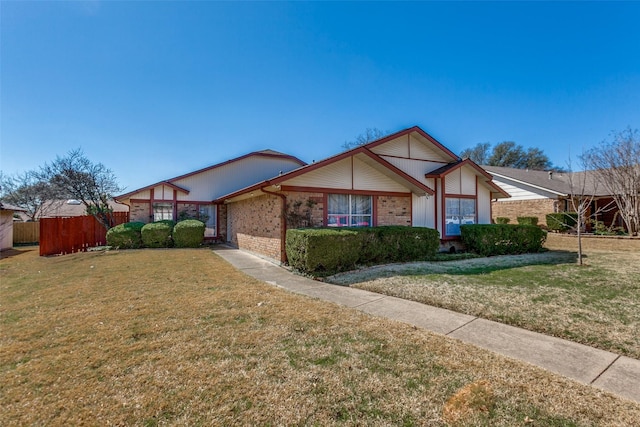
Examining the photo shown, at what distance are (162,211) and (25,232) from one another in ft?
44.2

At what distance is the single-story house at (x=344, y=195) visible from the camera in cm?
1023

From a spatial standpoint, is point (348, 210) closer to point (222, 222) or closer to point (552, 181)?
point (222, 222)

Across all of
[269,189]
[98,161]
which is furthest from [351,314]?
[98,161]

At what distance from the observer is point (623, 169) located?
18.1 m

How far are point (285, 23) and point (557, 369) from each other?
12.0 meters

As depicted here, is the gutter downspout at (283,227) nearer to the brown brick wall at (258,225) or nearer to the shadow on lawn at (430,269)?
the brown brick wall at (258,225)

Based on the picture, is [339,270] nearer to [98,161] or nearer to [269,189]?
[269,189]

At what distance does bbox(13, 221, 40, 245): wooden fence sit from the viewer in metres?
21.9

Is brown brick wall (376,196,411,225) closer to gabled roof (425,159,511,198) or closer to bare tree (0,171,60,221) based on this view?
gabled roof (425,159,511,198)

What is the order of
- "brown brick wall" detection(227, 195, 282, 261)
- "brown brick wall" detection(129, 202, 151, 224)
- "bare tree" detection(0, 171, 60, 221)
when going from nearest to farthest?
"brown brick wall" detection(227, 195, 282, 261)
"brown brick wall" detection(129, 202, 151, 224)
"bare tree" detection(0, 171, 60, 221)

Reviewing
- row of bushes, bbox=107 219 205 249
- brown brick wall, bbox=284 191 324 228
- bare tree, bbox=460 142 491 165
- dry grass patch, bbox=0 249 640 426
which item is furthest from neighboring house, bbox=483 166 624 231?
dry grass patch, bbox=0 249 640 426

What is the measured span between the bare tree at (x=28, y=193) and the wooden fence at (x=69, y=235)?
2053 centimetres

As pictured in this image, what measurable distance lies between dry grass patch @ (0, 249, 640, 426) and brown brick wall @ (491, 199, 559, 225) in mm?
23164

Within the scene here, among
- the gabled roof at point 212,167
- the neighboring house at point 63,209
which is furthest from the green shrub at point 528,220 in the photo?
the neighboring house at point 63,209
